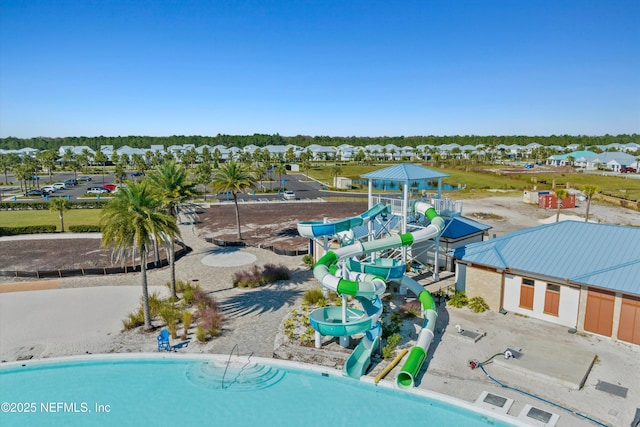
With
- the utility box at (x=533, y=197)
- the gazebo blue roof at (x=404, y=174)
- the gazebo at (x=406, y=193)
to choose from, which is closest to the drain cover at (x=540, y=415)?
the gazebo at (x=406, y=193)

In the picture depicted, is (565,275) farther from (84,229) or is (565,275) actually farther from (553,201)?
Answer: (84,229)

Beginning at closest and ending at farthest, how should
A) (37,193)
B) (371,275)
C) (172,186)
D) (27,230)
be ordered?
(371,275), (172,186), (27,230), (37,193)

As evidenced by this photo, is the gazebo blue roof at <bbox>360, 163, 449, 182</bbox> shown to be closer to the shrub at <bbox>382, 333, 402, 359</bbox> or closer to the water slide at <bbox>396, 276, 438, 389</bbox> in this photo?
the water slide at <bbox>396, 276, 438, 389</bbox>

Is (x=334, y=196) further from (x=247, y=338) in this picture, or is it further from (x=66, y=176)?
(x=66, y=176)

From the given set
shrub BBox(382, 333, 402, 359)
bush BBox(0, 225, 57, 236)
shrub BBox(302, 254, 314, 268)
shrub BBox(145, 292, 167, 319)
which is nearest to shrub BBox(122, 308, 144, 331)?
shrub BBox(145, 292, 167, 319)

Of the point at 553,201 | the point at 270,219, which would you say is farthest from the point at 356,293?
the point at 553,201
